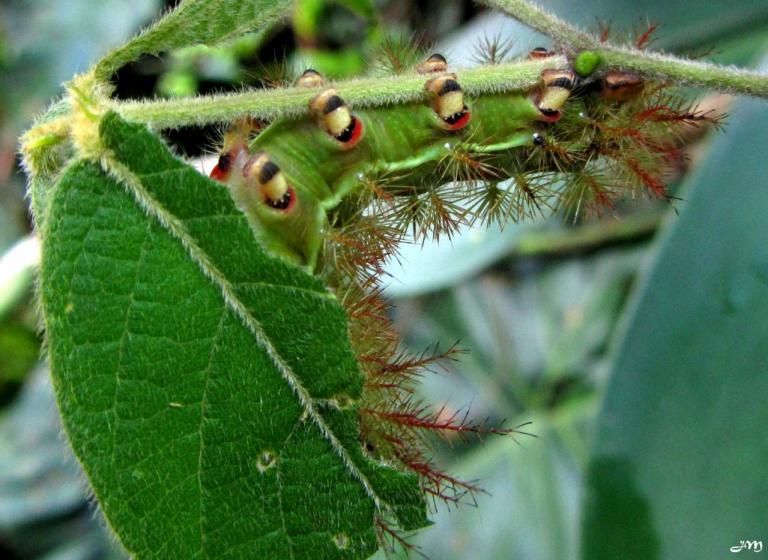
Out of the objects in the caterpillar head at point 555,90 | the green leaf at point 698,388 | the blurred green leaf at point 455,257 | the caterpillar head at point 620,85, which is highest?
the caterpillar head at point 555,90

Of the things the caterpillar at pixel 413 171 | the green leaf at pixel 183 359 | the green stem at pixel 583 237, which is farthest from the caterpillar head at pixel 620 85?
the green stem at pixel 583 237

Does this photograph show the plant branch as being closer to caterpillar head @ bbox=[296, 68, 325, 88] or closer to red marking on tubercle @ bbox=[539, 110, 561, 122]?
red marking on tubercle @ bbox=[539, 110, 561, 122]

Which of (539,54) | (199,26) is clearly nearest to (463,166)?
(539,54)

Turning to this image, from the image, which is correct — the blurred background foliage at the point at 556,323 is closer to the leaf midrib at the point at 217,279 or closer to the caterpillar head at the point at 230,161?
the caterpillar head at the point at 230,161

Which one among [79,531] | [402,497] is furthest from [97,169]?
[79,531]

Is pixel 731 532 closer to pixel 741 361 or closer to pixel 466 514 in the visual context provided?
pixel 741 361
